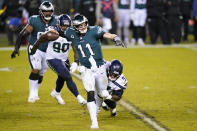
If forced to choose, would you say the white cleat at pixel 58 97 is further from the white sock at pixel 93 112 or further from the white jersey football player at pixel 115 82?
the white sock at pixel 93 112

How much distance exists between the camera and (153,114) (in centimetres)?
927

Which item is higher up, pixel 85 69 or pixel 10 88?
pixel 85 69

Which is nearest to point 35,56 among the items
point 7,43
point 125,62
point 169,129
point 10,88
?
point 10,88

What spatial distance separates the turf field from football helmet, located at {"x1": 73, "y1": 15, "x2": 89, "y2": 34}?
4.66ft

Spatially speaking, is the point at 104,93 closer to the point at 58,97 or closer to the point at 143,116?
the point at 143,116

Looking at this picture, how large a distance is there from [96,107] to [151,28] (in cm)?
1144

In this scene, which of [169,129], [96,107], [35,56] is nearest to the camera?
[169,129]

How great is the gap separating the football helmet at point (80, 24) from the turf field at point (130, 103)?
4.66ft

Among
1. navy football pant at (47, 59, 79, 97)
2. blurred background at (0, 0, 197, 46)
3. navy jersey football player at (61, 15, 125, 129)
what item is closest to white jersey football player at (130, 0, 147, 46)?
blurred background at (0, 0, 197, 46)

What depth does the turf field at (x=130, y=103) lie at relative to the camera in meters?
8.55

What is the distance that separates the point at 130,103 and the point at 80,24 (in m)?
2.40

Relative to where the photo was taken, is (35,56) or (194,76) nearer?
(35,56)

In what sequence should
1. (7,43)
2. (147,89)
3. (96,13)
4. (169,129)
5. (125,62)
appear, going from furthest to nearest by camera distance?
(7,43) → (96,13) → (125,62) → (147,89) → (169,129)

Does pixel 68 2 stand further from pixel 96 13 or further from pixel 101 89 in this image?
pixel 101 89
